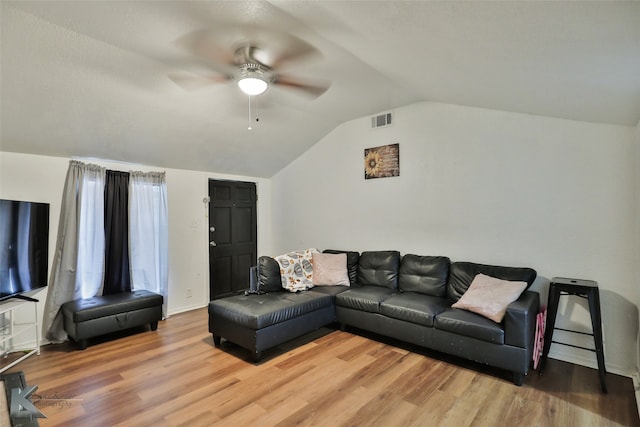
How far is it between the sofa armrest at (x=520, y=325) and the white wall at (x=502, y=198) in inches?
25.7

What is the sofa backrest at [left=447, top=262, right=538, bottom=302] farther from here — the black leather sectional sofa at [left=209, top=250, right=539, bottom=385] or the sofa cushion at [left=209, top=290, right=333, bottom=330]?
the sofa cushion at [left=209, top=290, right=333, bottom=330]

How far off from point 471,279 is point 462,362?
83 centimetres

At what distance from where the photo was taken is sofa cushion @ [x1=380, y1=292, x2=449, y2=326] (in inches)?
116

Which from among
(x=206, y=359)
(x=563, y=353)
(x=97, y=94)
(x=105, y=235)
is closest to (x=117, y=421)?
(x=206, y=359)

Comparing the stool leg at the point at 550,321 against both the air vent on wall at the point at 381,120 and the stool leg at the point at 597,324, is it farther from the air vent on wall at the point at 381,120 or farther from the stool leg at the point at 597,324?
the air vent on wall at the point at 381,120

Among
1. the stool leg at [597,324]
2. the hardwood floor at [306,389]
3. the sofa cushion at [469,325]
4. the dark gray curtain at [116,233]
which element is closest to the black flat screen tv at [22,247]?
the dark gray curtain at [116,233]

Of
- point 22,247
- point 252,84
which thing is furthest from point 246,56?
point 22,247

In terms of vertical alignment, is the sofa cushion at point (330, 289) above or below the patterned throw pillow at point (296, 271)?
below

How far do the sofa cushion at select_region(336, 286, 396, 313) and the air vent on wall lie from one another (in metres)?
2.15

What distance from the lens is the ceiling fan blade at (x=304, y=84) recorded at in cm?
278

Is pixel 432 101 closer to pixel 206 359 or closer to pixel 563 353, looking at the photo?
pixel 563 353

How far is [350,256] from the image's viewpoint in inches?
169

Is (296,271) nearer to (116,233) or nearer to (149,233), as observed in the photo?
(149,233)

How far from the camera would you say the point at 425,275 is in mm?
3594
